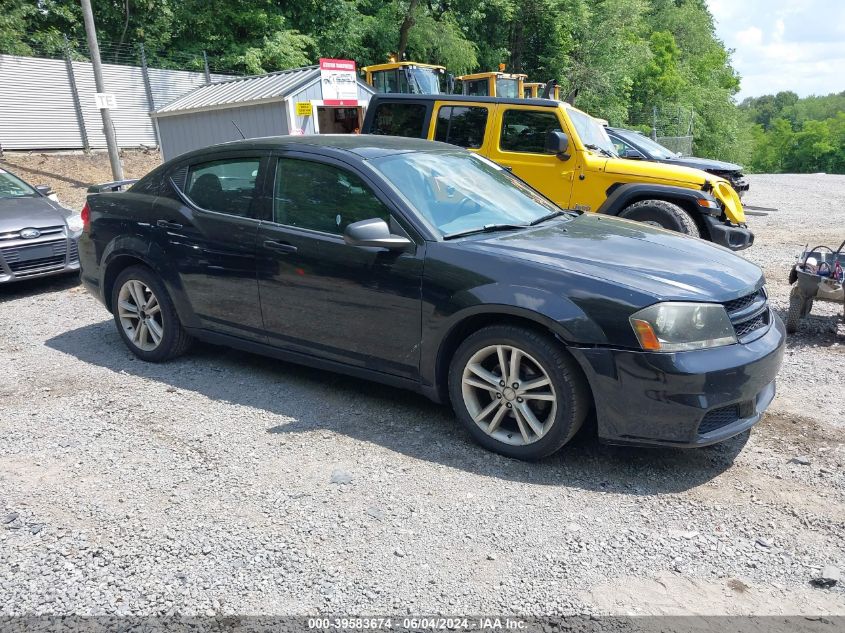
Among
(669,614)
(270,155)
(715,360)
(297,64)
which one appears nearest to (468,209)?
(270,155)

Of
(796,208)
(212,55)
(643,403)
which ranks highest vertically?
(212,55)

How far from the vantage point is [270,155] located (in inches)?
174

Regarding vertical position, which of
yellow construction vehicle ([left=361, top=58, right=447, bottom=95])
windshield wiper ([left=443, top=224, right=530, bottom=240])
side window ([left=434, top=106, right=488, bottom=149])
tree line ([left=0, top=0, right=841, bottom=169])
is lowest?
windshield wiper ([left=443, top=224, right=530, bottom=240])

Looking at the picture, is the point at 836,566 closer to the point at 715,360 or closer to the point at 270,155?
the point at 715,360

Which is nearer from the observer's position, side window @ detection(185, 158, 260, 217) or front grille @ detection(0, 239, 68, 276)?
side window @ detection(185, 158, 260, 217)

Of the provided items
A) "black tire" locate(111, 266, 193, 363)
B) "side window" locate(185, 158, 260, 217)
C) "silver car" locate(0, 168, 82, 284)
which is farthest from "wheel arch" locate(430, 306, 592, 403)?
"silver car" locate(0, 168, 82, 284)

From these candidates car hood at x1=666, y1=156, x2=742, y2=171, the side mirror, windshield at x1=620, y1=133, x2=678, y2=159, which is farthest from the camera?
windshield at x1=620, y1=133, x2=678, y2=159

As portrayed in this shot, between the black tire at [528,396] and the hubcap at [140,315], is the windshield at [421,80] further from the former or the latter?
the black tire at [528,396]

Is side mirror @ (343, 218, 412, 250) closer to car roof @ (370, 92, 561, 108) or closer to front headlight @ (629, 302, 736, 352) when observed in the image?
front headlight @ (629, 302, 736, 352)

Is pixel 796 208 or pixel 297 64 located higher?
pixel 297 64

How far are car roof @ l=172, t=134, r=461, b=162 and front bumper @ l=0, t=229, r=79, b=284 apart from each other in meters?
3.48

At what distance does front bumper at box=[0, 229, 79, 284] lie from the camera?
7.23 m

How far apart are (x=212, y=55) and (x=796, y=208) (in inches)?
918

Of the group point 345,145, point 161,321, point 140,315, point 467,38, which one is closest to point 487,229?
point 345,145
